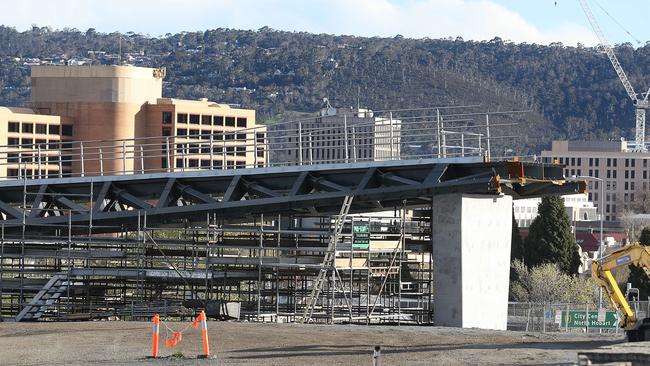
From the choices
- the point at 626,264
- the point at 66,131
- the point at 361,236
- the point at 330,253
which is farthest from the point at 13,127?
the point at 626,264

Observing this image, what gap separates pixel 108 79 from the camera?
179375 millimetres

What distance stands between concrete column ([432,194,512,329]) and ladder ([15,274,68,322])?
12110 millimetres

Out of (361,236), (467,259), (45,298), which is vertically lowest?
(45,298)

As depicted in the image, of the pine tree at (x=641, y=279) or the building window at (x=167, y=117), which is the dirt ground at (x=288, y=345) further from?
the building window at (x=167, y=117)

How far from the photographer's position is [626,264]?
44.2 m

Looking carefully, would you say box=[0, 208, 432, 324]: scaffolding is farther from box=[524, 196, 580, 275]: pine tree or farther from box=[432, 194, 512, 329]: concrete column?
box=[524, 196, 580, 275]: pine tree

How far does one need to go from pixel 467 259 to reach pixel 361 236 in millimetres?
3845

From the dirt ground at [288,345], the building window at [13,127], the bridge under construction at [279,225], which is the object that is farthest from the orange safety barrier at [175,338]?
the building window at [13,127]

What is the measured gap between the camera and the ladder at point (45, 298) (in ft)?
168

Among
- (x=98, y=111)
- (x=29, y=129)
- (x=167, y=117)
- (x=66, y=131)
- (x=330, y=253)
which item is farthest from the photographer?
(x=167, y=117)

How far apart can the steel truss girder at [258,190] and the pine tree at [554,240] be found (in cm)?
6081

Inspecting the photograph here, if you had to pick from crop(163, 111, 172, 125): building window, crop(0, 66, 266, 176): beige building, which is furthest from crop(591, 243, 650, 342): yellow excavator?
crop(163, 111, 172, 125): building window

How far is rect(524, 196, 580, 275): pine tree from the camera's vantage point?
11344cm

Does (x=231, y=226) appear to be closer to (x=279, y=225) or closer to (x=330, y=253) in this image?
(x=279, y=225)
